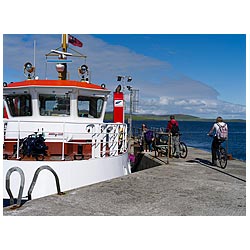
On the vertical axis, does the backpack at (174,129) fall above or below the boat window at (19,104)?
below

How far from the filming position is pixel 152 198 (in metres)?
6.04

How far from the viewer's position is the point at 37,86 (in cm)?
905

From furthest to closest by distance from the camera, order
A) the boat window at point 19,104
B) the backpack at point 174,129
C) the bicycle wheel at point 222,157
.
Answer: the backpack at point 174,129 < the bicycle wheel at point 222,157 < the boat window at point 19,104

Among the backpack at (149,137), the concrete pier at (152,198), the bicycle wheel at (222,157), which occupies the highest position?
the backpack at (149,137)

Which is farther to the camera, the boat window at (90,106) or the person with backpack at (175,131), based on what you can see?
the person with backpack at (175,131)

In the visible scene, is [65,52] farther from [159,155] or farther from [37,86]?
[159,155]

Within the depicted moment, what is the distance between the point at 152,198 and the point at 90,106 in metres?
4.62

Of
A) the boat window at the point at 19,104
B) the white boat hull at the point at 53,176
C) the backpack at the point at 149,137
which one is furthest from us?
the backpack at the point at 149,137

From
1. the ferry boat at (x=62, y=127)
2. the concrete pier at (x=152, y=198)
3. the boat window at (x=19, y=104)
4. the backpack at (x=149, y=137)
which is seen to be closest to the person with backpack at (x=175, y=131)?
the ferry boat at (x=62, y=127)

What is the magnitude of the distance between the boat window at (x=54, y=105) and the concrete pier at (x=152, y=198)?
Answer: 3.08 meters

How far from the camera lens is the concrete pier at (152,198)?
5.20m

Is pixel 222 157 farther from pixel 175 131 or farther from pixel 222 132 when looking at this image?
pixel 175 131

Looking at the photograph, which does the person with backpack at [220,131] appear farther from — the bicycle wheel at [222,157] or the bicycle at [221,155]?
the bicycle wheel at [222,157]

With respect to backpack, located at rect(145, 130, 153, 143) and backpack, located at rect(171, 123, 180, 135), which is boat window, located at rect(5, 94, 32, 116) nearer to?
backpack, located at rect(171, 123, 180, 135)
